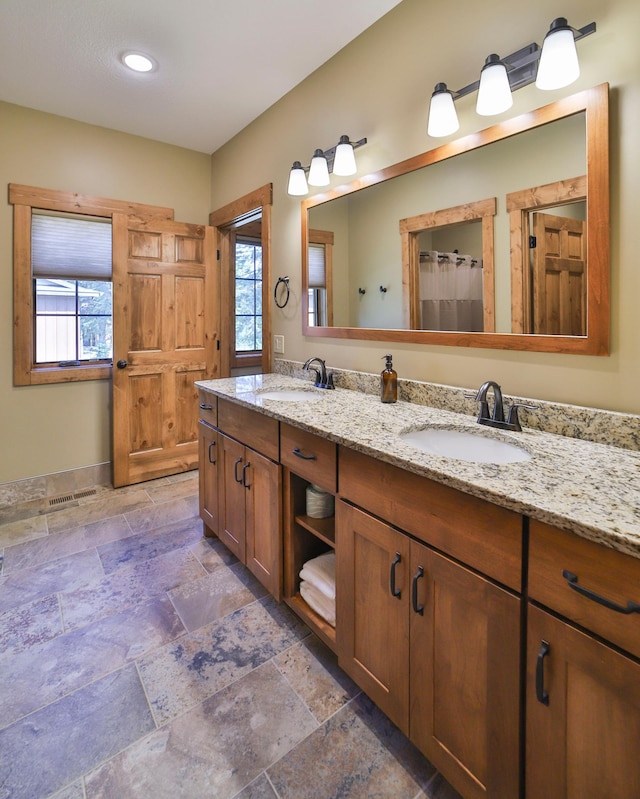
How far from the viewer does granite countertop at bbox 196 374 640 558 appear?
0.77 meters

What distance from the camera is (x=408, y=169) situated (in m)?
1.85

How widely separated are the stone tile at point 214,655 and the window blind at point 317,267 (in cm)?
169

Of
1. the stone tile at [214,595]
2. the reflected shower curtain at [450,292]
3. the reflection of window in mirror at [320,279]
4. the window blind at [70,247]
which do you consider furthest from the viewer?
the window blind at [70,247]

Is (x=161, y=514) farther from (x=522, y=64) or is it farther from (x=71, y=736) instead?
(x=522, y=64)

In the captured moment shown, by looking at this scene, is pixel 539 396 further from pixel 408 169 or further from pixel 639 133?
pixel 408 169

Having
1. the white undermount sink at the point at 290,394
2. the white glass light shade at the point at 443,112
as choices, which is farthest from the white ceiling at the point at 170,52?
the white undermount sink at the point at 290,394

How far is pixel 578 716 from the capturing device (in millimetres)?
800

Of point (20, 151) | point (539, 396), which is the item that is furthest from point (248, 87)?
point (539, 396)

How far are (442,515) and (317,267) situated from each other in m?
1.79

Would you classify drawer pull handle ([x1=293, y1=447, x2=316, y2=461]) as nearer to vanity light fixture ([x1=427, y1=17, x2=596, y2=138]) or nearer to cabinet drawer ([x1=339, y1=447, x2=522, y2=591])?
cabinet drawer ([x1=339, y1=447, x2=522, y2=591])

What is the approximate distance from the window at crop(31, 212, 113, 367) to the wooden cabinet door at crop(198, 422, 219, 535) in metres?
1.61

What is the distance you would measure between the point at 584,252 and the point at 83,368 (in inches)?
127

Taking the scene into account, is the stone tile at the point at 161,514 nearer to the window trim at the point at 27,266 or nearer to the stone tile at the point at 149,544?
the stone tile at the point at 149,544

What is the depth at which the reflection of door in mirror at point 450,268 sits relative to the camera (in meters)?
1.59
